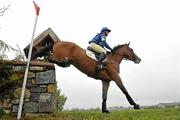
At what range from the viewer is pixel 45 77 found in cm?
1247

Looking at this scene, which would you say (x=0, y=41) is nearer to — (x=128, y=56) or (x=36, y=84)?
(x=36, y=84)

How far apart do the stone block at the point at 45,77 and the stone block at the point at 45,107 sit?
26.3 inches

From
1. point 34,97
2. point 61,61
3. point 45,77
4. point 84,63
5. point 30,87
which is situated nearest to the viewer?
point 34,97

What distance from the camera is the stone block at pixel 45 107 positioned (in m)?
12.1

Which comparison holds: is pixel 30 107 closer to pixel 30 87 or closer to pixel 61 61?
pixel 30 87

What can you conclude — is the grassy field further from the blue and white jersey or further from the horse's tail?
the horse's tail

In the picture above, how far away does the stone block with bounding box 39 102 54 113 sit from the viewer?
1206 cm

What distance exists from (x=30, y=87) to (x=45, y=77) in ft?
1.75

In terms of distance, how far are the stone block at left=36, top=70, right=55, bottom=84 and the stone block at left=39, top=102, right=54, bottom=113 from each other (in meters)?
0.67

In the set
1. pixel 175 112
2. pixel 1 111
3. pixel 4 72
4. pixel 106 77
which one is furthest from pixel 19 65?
pixel 175 112

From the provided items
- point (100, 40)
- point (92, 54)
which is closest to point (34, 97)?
point (92, 54)

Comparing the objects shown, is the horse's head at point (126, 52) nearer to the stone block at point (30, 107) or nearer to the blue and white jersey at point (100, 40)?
the blue and white jersey at point (100, 40)

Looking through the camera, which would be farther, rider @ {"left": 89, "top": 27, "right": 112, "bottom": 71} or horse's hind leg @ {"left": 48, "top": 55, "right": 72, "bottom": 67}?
rider @ {"left": 89, "top": 27, "right": 112, "bottom": 71}

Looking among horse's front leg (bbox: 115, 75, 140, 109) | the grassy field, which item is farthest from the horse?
the grassy field
